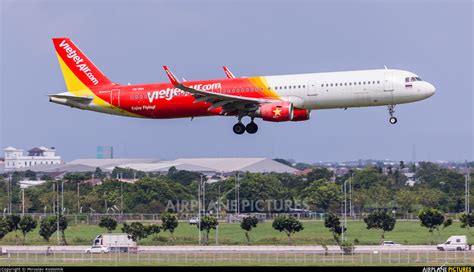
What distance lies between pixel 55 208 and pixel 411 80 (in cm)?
6246

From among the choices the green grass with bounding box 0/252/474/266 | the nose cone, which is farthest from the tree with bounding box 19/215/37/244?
the nose cone

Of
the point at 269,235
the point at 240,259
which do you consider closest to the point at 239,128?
the point at 240,259

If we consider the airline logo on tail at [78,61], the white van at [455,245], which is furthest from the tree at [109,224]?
the white van at [455,245]

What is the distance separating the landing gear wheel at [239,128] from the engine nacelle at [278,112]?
12.3 feet

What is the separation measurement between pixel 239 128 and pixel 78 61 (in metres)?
14.5

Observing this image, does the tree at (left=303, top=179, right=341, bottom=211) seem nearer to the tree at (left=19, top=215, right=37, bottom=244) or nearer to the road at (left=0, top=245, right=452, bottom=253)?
the tree at (left=19, top=215, right=37, bottom=244)

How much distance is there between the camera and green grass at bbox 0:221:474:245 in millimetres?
104875

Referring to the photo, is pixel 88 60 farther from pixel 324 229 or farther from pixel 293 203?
pixel 293 203

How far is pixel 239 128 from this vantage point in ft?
271

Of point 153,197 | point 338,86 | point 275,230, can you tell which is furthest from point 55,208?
point 338,86

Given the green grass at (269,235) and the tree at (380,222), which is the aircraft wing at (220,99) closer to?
the green grass at (269,235)

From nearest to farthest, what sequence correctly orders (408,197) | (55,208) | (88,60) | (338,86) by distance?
(338,86) < (88,60) < (55,208) < (408,197)

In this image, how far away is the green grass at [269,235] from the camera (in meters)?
105

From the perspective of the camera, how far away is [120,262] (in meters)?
82.0
